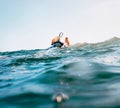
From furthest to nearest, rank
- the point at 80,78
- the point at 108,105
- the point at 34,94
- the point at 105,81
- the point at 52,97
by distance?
the point at 80,78, the point at 105,81, the point at 34,94, the point at 52,97, the point at 108,105

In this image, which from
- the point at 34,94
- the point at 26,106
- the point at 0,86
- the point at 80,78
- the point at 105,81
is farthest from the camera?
the point at 0,86

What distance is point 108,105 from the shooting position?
3430mm

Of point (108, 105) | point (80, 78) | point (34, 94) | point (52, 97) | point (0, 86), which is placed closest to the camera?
point (108, 105)

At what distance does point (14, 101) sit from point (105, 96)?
172 centimetres

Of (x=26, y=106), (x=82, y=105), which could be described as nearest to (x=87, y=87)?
(x=82, y=105)

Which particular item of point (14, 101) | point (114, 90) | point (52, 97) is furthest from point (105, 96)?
point (14, 101)

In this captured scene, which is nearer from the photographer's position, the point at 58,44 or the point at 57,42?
the point at 58,44

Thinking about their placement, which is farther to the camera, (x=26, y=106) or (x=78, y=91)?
(x=78, y=91)

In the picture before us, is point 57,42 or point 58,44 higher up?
point 57,42

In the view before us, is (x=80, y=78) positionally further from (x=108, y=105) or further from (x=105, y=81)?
(x=108, y=105)

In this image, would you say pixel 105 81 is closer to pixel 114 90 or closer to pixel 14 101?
pixel 114 90

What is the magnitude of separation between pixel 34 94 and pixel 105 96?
1419 mm

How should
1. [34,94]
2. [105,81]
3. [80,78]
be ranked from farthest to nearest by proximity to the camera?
1. [80,78]
2. [105,81]
3. [34,94]

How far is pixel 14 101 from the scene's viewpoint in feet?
13.4
